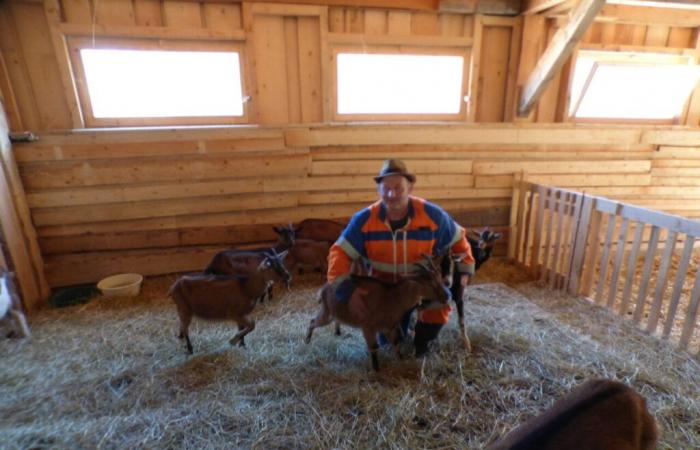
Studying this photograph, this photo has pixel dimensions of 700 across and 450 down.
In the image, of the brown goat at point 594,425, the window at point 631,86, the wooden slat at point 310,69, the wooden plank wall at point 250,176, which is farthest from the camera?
the window at point 631,86

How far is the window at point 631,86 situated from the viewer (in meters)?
5.71

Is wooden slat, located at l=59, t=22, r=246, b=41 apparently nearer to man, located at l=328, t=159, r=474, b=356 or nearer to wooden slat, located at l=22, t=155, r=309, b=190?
wooden slat, located at l=22, t=155, r=309, b=190

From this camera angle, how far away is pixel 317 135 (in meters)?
5.00

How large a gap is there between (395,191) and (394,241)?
439mm

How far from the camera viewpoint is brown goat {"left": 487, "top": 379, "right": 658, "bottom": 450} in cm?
150

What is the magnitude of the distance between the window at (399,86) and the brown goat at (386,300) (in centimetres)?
339

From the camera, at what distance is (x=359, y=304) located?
2.72 meters

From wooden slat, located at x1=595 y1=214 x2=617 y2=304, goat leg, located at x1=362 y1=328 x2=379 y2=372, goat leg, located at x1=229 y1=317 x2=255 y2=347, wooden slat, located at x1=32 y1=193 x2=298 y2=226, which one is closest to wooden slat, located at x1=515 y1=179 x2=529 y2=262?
wooden slat, located at x1=595 y1=214 x2=617 y2=304

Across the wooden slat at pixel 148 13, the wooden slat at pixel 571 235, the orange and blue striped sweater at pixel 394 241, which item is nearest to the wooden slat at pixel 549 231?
the wooden slat at pixel 571 235

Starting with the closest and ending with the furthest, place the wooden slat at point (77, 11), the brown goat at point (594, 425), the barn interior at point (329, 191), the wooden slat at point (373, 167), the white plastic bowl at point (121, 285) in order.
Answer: the brown goat at point (594, 425)
the barn interior at point (329, 191)
the wooden slat at point (77, 11)
the white plastic bowl at point (121, 285)
the wooden slat at point (373, 167)

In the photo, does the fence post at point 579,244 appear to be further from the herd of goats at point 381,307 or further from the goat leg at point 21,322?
the goat leg at point 21,322

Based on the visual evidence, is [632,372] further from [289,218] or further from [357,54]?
[357,54]

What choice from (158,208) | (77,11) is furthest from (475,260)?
(77,11)

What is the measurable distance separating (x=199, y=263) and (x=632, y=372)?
16.1ft
